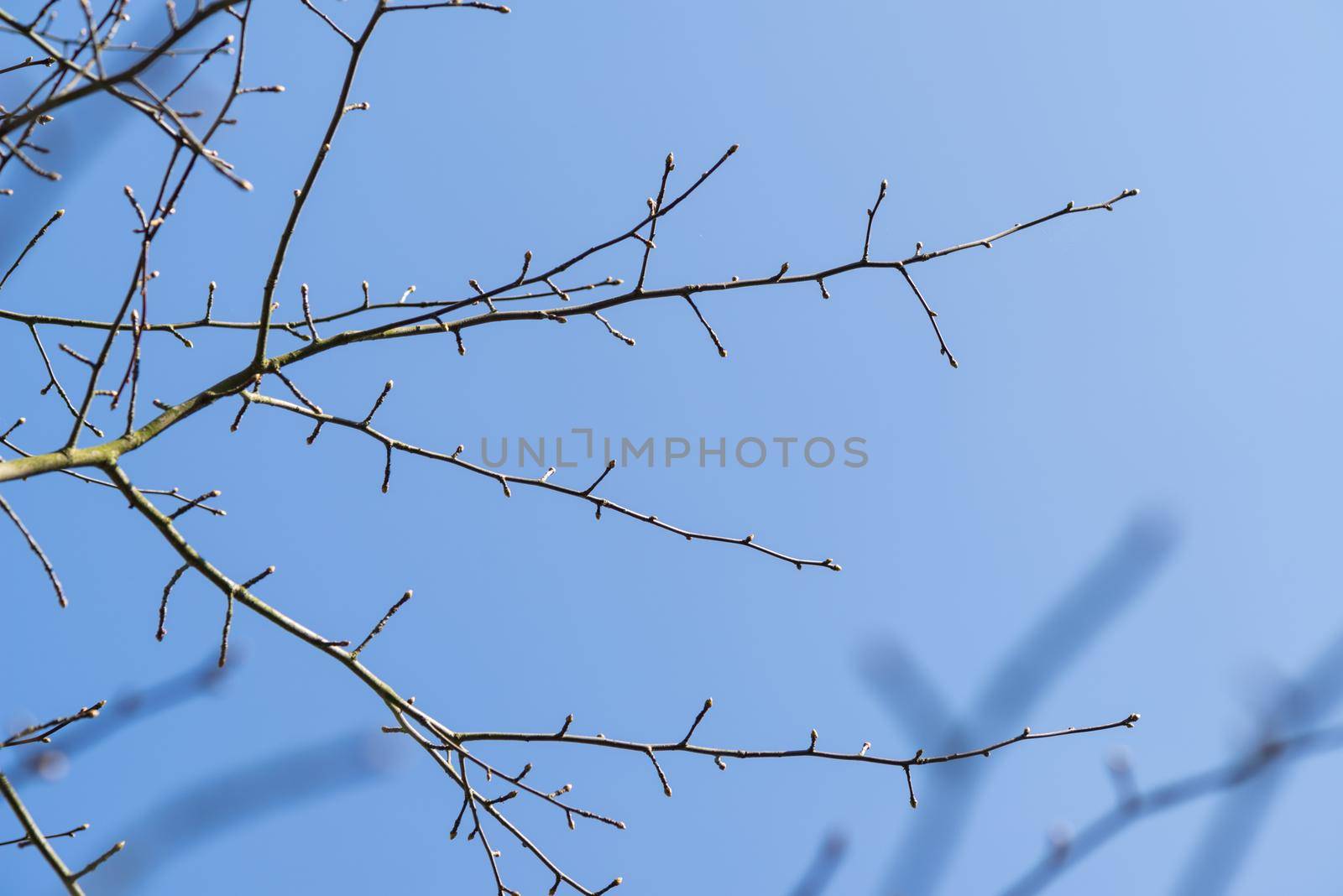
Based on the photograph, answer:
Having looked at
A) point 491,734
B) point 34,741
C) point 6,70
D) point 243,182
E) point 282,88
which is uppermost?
point 6,70

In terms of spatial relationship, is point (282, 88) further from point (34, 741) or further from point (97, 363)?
point (34, 741)

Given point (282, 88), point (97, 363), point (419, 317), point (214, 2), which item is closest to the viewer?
point (214, 2)

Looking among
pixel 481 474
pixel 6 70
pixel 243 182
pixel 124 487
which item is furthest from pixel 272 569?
pixel 6 70

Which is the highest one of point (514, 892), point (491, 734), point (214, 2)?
point (214, 2)

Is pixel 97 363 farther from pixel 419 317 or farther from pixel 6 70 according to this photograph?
pixel 6 70

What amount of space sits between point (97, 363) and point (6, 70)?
1380mm

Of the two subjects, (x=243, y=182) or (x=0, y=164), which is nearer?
(x=243, y=182)

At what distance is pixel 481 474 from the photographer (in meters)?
2.86

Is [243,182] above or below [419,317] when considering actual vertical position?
below

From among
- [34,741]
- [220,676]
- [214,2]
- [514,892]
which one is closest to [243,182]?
[214,2]

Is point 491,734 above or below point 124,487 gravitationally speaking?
below

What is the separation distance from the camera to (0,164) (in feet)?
7.77

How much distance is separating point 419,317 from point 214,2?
1078mm

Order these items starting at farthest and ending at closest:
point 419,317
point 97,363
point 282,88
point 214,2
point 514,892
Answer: point 514,892 → point 419,317 → point 282,88 → point 97,363 → point 214,2
